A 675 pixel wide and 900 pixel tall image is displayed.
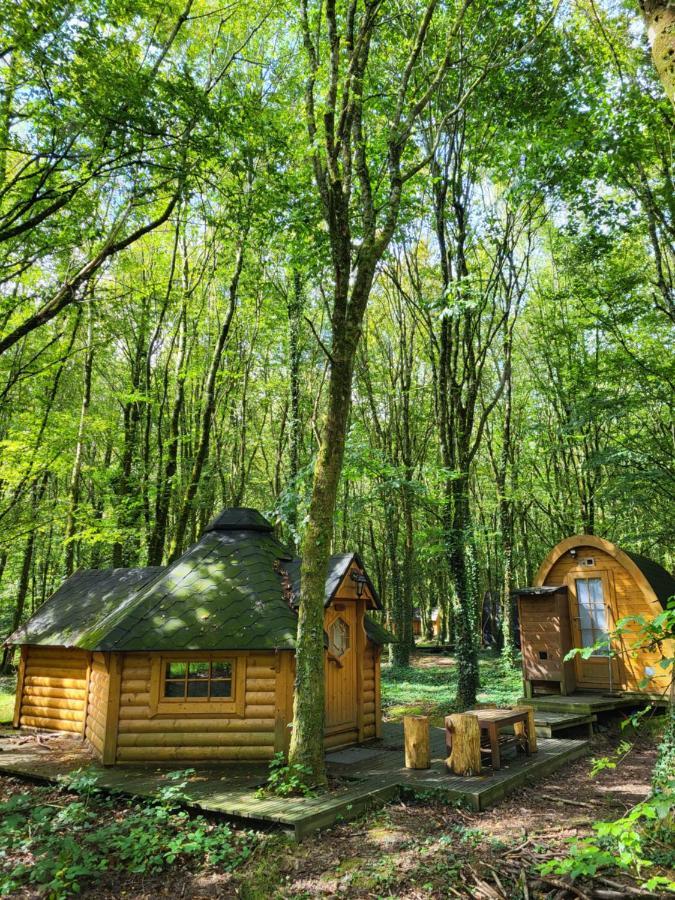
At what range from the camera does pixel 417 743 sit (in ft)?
27.3

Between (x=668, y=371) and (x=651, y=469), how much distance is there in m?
2.58

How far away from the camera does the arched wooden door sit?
951 cm

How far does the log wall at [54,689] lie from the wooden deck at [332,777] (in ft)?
2.33

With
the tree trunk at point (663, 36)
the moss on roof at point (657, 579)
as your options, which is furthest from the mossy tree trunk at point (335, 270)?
the moss on roof at point (657, 579)

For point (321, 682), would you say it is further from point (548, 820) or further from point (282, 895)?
point (548, 820)

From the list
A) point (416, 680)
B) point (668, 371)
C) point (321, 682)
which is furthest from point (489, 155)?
point (416, 680)

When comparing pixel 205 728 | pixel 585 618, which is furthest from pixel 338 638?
pixel 585 618

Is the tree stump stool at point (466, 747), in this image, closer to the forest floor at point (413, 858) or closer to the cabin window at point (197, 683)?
the forest floor at point (413, 858)

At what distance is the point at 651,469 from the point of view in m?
14.1

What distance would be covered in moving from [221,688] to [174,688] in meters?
0.74

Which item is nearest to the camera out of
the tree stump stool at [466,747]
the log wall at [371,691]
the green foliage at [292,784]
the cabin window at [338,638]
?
the green foliage at [292,784]

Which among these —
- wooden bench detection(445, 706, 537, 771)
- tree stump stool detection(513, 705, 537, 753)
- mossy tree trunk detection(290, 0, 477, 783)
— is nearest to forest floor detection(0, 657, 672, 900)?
wooden bench detection(445, 706, 537, 771)

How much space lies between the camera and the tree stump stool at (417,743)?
8305 mm

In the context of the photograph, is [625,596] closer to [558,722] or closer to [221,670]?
[558,722]
